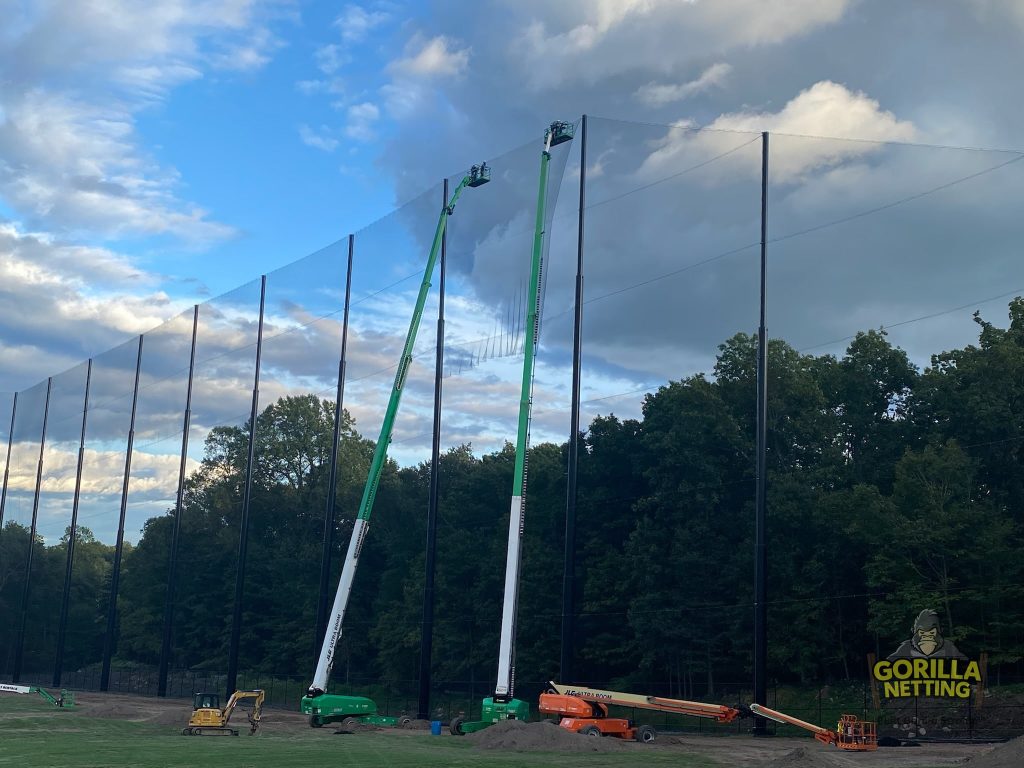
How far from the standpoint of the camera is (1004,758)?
59.3 ft

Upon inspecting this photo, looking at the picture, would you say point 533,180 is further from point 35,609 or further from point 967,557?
point 35,609

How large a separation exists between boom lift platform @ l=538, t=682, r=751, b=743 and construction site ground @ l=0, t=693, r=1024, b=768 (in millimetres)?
684

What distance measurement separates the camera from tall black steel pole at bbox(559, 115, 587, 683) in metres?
34.0

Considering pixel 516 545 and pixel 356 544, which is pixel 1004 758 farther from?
pixel 356 544

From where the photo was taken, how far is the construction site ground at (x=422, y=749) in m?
22.1

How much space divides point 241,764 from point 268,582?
56.5 meters

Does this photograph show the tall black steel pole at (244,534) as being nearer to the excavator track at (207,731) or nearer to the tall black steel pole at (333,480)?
the tall black steel pole at (333,480)

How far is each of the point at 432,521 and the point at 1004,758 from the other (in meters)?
24.5

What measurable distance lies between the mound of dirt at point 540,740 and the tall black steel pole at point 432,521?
11666 millimetres

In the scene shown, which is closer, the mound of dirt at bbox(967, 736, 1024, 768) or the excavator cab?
the mound of dirt at bbox(967, 736, 1024, 768)

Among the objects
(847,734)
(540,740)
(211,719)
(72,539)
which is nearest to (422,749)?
(540,740)

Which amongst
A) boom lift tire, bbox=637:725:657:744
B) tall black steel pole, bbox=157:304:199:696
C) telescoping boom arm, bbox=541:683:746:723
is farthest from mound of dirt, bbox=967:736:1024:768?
tall black steel pole, bbox=157:304:199:696

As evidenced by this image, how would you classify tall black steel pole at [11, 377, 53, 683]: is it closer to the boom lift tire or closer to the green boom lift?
the green boom lift

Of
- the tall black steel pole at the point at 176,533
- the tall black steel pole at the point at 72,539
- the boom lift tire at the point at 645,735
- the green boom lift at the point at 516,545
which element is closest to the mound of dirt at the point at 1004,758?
the boom lift tire at the point at 645,735
